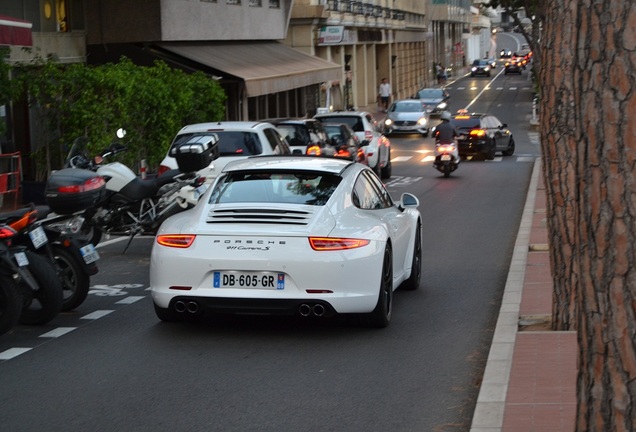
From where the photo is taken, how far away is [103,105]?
23500 mm

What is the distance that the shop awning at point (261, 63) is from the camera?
34.7 metres

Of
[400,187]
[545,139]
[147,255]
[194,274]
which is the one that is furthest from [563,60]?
[400,187]

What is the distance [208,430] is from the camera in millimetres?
7086

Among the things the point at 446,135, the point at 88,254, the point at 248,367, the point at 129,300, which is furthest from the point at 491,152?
the point at 248,367

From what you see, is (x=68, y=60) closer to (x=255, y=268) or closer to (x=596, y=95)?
(x=255, y=268)

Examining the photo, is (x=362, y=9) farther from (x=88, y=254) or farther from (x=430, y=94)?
(x=88, y=254)

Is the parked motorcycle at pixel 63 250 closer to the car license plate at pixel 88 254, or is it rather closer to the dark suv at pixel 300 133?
the car license plate at pixel 88 254

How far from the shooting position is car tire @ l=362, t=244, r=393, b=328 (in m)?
9.93

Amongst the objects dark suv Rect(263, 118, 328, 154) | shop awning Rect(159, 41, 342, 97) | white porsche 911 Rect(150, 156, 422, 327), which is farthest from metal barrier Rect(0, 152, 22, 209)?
shop awning Rect(159, 41, 342, 97)

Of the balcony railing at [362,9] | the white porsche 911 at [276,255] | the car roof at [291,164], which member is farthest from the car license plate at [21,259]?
the balcony railing at [362,9]

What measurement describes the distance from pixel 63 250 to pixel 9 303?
4.39ft

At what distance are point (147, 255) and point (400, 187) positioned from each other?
46.3 ft

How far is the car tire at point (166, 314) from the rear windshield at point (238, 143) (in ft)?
26.9

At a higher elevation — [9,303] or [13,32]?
[13,32]
